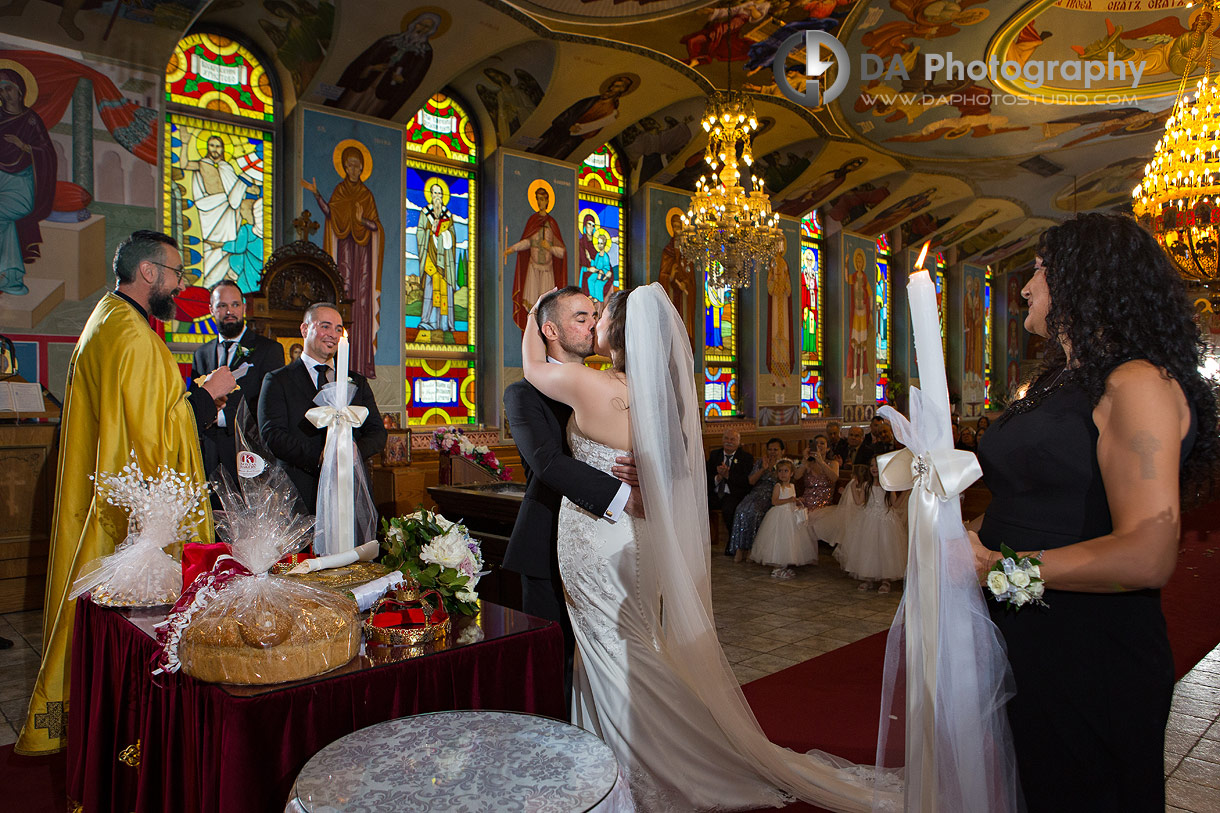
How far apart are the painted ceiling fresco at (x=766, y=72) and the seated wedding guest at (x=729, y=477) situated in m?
4.82

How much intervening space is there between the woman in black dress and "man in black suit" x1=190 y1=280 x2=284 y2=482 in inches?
164

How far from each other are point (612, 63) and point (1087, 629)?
965cm

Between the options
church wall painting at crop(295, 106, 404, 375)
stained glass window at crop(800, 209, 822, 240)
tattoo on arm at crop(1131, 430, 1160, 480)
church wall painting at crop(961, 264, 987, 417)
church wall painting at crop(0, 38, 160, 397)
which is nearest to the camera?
tattoo on arm at crop(1131, 430, 1160, 480)

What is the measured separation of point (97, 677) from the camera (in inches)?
94.3

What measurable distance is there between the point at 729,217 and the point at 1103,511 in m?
7.72

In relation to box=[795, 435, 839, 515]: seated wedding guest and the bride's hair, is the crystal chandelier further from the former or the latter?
the bride's hair

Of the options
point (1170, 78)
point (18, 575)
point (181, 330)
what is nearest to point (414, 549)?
point (18, 575)

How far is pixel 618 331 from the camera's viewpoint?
276cm

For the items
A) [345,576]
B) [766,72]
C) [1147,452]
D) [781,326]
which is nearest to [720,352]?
[781,326]

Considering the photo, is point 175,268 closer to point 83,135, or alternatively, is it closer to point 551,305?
point 551,305

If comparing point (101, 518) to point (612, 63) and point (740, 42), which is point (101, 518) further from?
point (740, 42)

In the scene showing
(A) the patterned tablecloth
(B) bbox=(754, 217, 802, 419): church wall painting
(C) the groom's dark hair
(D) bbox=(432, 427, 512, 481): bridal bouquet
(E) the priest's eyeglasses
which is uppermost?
(B) bbox=(754, 217, 802, 419): church wall painting

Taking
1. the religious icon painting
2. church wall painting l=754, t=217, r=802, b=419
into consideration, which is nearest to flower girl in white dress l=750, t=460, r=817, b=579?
the religious icon painting

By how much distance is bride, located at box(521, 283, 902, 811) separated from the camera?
A: 2.68m
